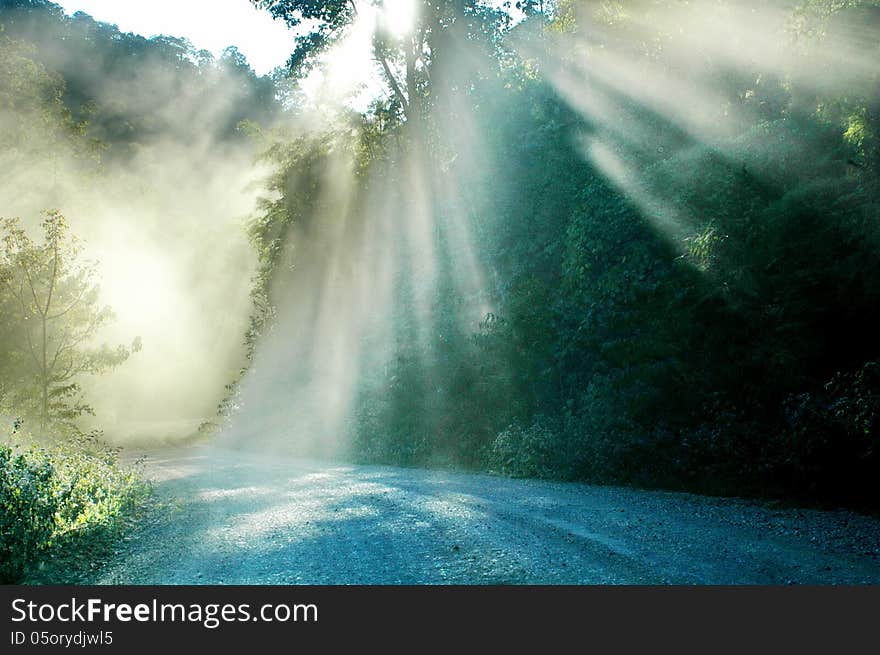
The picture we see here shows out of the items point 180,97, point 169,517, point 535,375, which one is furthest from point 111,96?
point 169,517

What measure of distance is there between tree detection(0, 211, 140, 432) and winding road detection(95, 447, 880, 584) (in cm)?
810

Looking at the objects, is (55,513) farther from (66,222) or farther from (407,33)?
(407,33)

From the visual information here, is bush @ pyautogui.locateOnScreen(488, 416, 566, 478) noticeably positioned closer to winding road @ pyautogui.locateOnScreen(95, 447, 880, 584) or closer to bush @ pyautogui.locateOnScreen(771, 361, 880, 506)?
winding road @ pyautogui.locateOnScreen(95, 447, 880, 584)

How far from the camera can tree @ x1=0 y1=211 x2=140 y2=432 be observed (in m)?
16.7

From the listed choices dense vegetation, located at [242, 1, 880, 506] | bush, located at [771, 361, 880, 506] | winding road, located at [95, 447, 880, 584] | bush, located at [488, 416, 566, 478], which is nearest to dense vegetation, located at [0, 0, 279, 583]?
winding road, located at [95, 447, 880, 584]

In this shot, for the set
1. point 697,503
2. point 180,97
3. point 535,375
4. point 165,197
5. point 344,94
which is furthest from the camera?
point 180,97

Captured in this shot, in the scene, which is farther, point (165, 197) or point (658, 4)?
point (165, 197)

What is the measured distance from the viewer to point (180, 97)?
49.4 m

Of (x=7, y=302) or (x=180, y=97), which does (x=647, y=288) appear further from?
(x=180, y=97)

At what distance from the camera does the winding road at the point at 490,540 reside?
5723 mm

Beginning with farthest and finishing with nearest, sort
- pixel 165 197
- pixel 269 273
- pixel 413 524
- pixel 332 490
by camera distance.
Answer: pixel 165 197 < pixel 269 273 < pixel 332 490 < pixel 413 524

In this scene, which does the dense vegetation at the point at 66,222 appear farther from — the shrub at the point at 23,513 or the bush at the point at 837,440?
the bush at the point at 837,440

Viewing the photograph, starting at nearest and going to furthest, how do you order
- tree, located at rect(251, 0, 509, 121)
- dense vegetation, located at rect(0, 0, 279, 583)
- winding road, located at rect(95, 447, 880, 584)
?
1. winding road, located at rect(95, 447, 880, 584)
2. dense vegetation, located at rect(0, 0, 279, 583)
3. tree, located at rect(251, 0, 509, 121)

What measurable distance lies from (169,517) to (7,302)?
10.3m
